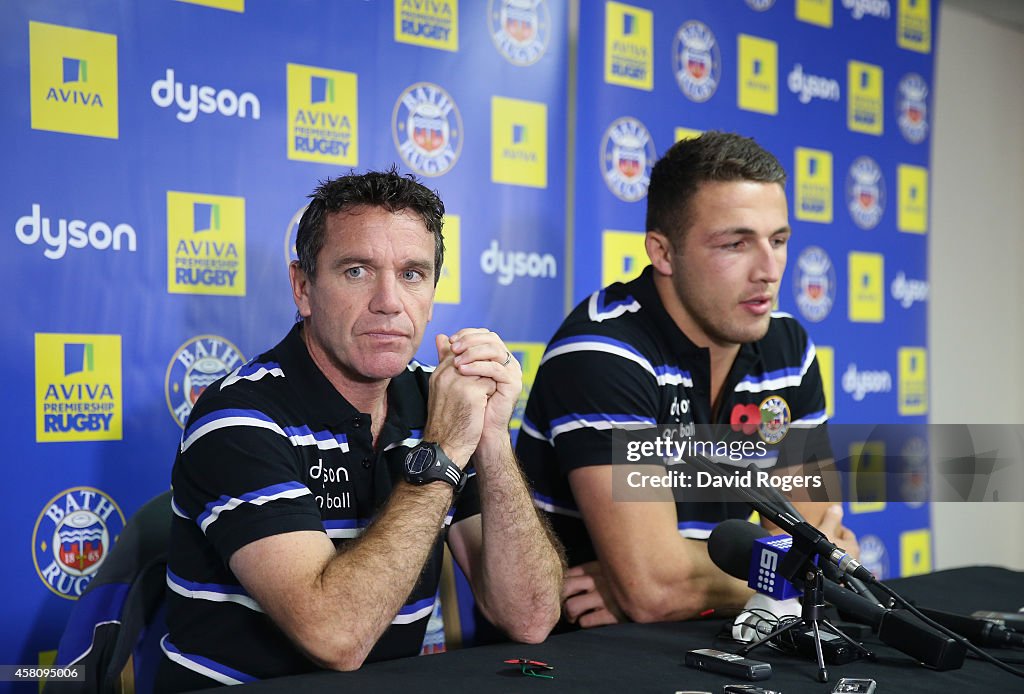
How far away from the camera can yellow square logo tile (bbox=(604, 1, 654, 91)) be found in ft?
10.8

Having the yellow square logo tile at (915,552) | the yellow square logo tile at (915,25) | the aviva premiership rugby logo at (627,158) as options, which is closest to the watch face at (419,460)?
the aviva premiership rugby logo at (627,158)

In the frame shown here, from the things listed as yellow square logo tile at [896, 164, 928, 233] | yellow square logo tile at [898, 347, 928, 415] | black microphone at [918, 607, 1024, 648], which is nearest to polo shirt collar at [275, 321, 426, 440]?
black microphone at [918, 607, 1024, 648]

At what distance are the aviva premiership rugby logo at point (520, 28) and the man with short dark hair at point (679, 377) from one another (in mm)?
920

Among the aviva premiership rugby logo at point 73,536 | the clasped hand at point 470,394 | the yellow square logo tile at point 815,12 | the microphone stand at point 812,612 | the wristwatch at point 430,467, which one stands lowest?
the aviva premiership rugby logo at point 73,536

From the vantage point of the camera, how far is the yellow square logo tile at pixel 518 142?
9.93 ft

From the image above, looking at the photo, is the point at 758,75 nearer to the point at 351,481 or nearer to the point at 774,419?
the point at 774,419

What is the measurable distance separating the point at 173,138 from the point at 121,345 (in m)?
0.54

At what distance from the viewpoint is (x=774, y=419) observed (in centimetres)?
230

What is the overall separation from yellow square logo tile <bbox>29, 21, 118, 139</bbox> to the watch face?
1.29m

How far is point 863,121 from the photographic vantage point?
4.04 metres

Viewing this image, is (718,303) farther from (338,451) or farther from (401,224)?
(338,451)

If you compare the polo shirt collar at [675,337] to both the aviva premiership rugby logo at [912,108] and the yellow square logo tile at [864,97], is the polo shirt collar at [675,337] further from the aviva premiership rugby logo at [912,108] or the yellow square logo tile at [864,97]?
the aviva premiership rugby logo at [912,108]

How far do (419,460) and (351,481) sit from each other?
0.16 meters

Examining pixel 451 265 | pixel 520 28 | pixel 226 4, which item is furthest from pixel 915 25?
pixel 226 4
